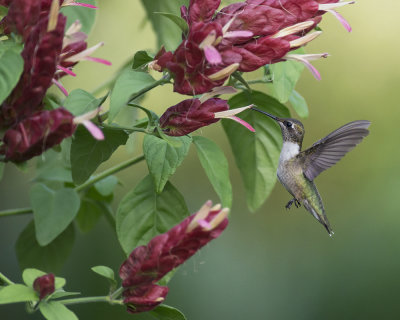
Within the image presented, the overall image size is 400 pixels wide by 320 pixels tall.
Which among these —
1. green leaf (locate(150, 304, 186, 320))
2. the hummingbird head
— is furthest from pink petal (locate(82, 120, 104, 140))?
the hummingbird head

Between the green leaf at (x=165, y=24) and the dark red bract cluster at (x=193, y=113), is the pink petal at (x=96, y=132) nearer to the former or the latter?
the dark red bract cluster at (x=193, y=113)

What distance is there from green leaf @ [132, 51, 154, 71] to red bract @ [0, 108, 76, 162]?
0.66 ft

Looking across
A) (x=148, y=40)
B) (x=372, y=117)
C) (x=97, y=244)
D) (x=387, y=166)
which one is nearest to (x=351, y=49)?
(x=372, y=117)

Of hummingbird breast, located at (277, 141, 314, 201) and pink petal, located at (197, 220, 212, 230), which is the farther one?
hummingbird breast, located at (277, 141, 314, 201)

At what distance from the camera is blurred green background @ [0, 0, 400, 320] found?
2752 mm

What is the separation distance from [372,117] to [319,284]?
722 millimetres

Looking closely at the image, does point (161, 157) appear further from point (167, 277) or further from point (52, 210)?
point (52, 210)

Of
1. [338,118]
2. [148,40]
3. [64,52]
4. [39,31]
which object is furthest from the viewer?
[338,118]

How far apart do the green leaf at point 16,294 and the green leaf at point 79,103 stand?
0.72 ft

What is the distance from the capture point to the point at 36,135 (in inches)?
30.3

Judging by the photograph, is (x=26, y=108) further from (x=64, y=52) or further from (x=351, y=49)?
(x=351, y=49)

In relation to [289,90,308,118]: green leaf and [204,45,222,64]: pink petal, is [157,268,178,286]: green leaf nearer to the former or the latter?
[204,45,222,64]: pink petal

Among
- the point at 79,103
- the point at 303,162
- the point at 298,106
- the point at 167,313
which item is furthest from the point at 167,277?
the point at 303,162

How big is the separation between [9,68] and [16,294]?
27 cm
